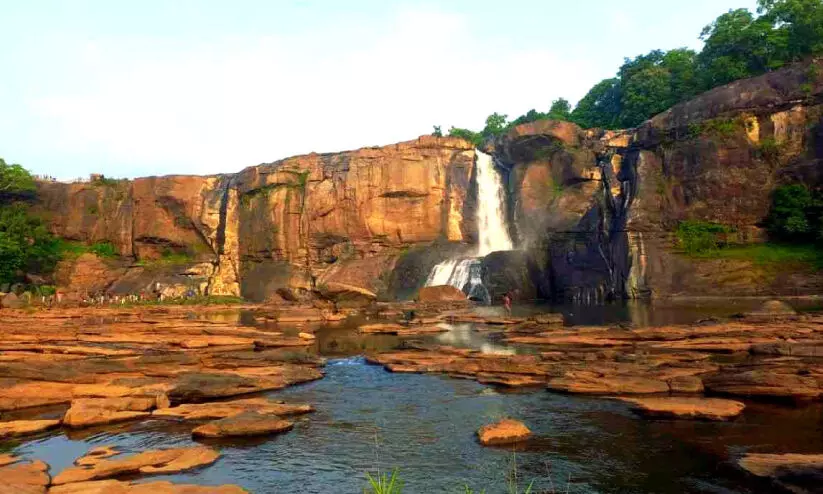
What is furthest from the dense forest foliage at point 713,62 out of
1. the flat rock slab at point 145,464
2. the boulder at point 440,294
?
the flat rock slab at point 145,464

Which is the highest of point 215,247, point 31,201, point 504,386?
point 31,201

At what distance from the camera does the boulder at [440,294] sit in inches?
1735

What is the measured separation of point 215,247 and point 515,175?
105ft

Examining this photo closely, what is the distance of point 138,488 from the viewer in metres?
7.48

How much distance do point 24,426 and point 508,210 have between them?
161 feet

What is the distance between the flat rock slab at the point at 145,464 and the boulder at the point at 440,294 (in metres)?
34.8

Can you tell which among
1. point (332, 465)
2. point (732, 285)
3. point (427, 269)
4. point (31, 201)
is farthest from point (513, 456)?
point (31, 201)

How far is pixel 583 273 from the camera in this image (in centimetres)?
4594

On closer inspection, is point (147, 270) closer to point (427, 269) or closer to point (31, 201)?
point (31, 201)

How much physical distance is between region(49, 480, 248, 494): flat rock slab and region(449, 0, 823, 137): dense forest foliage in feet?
187

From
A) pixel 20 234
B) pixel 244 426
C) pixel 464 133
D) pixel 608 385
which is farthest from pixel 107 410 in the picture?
pixel 464 133

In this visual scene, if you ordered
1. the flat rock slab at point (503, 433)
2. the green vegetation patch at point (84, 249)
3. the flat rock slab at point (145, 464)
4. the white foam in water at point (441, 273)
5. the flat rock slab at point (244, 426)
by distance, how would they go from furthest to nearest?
the green vegetation patch at point (84, 249)
the white foam in water at point (441, 273)
the flat rock slab at point (244, 426)
the flat rock slab at point (503, 433)
the flat rock slab at point (145, 464)

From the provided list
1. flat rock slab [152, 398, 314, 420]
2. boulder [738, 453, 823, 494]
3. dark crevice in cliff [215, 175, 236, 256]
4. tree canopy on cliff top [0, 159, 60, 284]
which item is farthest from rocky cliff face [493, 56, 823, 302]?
tree canopy on cliff top [0, 159, 60, 284]

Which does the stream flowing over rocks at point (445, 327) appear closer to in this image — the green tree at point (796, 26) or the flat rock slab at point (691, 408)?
the flat rock slab at point (691, 408)
